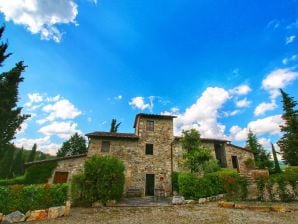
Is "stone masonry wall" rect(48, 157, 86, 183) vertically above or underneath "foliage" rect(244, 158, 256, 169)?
underneath

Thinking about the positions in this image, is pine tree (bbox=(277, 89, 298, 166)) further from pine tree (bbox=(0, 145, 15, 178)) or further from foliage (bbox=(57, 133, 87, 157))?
pine tree (bbox=(0, 145, 15, 178))

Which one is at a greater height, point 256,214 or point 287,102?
point 287,102

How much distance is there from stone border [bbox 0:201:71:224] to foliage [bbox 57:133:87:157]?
26799mm

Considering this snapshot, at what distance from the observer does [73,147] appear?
3494 cm

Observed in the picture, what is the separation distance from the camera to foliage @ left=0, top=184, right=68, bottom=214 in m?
8.10

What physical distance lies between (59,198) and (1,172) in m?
38.5

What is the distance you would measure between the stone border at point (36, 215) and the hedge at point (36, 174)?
29.1 ft

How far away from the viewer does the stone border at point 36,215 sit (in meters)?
7.72

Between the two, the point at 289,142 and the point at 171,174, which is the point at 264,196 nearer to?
the point at 171,174

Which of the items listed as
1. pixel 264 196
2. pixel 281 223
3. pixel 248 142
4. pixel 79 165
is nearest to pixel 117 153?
pixel 79 165

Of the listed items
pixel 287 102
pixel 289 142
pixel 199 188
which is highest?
pixel 287 102

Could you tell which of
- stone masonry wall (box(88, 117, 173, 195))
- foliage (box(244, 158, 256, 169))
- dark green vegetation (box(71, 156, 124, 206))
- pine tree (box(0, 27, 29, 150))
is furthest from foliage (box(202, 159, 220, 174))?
pine tree (box(0, 27, 29, 150))

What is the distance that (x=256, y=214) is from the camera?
8031 mm

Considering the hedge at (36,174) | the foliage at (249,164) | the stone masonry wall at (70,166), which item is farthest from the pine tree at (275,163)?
the hedge at (36,174)
